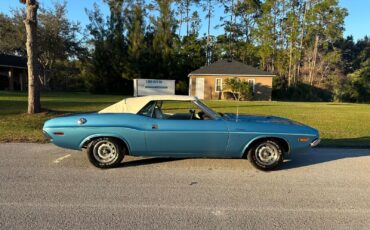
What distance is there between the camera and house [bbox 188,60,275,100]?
36.1 meters

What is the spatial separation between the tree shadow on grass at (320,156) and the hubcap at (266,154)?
34 centimetres

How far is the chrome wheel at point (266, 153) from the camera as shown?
6098 millimetres

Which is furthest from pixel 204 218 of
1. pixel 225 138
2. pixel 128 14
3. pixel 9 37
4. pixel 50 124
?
pixel 9 37

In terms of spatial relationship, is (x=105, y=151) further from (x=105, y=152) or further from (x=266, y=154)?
(x=266, y=154)

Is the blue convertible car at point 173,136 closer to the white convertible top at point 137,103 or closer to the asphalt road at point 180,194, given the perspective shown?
the white convertible top at point 137,103

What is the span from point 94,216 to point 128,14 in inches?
1741

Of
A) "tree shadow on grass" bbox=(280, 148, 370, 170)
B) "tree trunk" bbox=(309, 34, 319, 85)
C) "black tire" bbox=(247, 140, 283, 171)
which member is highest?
"tree trunk" bbox=(309, 34, 319, 85)

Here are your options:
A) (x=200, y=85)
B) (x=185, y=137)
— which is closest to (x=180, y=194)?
(x=185, y=137)

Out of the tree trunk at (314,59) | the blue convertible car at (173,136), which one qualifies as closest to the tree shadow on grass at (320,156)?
the blue convertible car at (173,136)

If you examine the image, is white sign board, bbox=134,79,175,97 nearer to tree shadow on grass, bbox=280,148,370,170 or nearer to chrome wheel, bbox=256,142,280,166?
tree shadow on grass, bbox=280,148,370,170

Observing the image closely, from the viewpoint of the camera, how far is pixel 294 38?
161 feet

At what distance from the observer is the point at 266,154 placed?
613 cm

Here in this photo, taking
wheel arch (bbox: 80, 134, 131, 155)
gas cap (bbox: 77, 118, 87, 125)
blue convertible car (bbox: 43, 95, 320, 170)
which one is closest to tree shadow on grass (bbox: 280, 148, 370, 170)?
blue convertible car (bbox: 43, 95, 320, 170)

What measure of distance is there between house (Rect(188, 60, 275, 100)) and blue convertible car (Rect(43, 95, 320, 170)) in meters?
30.0
